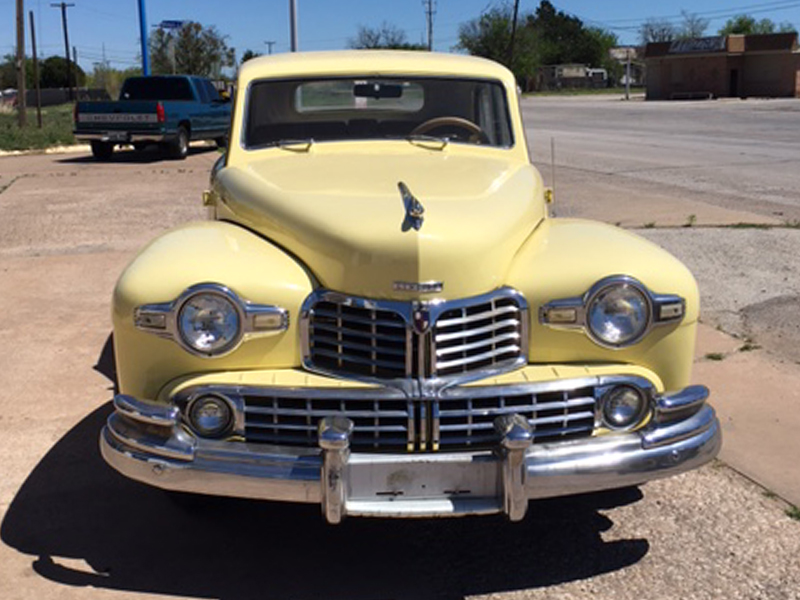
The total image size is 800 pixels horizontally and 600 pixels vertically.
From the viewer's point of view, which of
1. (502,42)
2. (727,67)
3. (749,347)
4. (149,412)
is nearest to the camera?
(149,412)

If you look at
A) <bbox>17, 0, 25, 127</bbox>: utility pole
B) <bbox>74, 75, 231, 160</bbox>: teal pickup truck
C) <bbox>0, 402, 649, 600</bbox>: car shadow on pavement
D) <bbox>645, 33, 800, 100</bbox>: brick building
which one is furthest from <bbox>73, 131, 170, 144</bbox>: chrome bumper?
<bbox>645, 33, 800, 100</bbox>: brick building

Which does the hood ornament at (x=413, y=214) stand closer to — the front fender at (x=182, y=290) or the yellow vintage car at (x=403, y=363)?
the yellow vintage car at (x=403, y=363)

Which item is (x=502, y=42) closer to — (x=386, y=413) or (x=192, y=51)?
(x=192, y=51)

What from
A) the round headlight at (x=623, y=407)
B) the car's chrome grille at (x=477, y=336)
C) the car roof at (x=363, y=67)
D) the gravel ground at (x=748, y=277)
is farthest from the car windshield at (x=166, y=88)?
the round headlight at (x=623, y=407)

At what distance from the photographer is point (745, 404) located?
5020mm

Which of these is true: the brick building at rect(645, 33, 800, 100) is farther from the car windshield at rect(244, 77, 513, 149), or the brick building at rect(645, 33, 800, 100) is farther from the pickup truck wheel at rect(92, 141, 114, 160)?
the car windshield at rect(244, 77, 513, 149)

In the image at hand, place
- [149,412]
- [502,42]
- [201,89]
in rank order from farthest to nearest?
[502,42] → [201,89] → [149,412]

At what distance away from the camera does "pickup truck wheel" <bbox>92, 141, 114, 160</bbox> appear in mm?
19781

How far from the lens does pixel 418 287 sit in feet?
10.4

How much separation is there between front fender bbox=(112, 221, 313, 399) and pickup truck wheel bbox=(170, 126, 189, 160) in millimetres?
16751

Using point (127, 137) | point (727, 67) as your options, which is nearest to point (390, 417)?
point (127, 137)

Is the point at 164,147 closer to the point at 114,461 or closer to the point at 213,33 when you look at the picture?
the point at 114,461

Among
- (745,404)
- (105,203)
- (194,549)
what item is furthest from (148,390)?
(105,203)

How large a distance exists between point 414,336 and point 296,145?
6.20 ft
